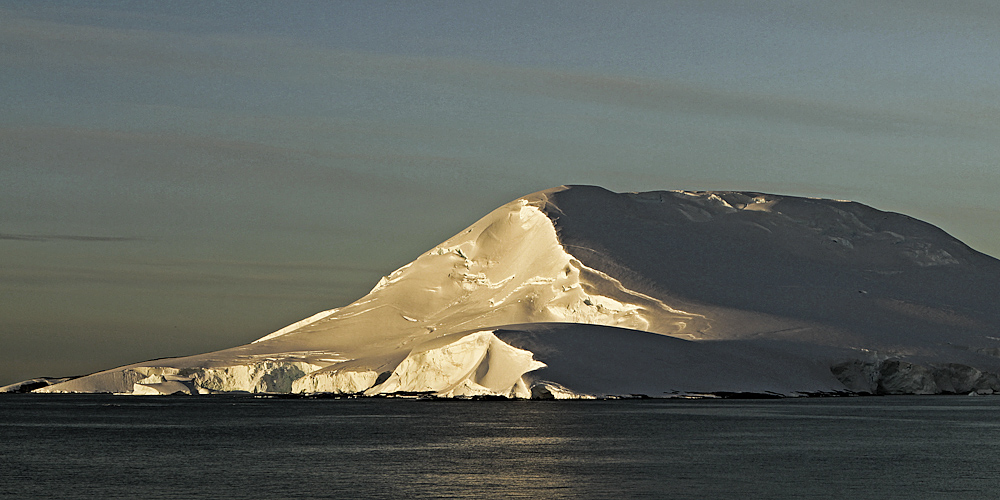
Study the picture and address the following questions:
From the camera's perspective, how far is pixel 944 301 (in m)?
143

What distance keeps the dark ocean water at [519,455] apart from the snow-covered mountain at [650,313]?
15.4 m

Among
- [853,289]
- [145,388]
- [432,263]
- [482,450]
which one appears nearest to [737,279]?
[853,289]

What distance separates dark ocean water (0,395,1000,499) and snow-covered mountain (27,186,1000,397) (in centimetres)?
1537

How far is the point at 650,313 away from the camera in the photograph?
13225 cm

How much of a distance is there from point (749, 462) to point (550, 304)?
3771 inches

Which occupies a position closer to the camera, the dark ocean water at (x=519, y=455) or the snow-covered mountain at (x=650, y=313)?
the dark ocean water at (x=519, y=455)

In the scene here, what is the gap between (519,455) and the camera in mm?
51938

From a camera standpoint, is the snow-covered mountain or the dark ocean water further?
the snow-covered mountain

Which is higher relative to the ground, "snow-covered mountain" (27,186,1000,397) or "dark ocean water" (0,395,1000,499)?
"snow-covered mountain" (27,186,1000,397)

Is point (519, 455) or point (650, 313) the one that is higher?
point (650, 313)

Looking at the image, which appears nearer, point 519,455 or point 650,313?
point 519,455

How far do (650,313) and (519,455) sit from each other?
3227 inches

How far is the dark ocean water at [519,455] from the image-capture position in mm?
39469

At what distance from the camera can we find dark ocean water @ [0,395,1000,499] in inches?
1554
